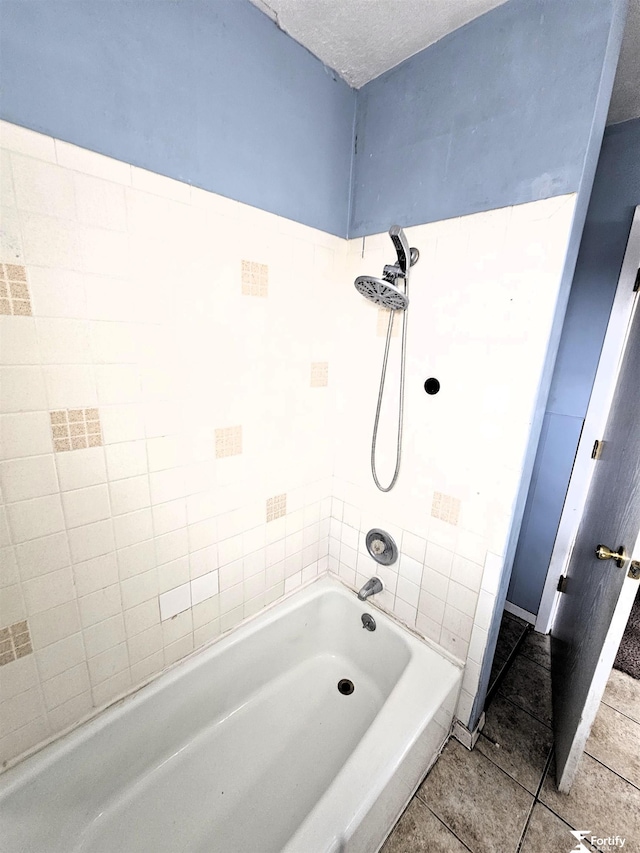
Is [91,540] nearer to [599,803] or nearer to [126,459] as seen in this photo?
[126,459]

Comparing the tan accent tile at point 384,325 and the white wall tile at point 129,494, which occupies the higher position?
the tan accent tile at point 384,325

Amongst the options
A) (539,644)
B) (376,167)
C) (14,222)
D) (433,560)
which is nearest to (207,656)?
(433,560)

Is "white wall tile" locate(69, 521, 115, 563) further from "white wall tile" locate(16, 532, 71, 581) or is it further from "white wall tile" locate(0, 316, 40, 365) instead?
"white wall tile" locate(0, 316, 40, 365)

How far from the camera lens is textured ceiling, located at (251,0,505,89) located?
0.96 m

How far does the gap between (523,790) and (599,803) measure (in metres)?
0.24

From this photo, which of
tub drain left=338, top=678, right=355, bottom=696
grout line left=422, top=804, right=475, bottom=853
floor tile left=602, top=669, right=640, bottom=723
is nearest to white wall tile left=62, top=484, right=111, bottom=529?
tub drain left=338, top=678, right=355, bottom=696

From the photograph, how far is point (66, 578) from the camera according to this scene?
92 cm

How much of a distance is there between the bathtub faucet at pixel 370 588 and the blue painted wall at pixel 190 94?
147cm

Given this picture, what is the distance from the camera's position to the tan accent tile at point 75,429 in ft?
2.78

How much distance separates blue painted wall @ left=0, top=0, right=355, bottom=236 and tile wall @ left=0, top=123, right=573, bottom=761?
0.07m

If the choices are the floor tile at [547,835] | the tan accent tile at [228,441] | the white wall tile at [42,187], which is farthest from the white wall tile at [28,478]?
the floor tile at [547,835]

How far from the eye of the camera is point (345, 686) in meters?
1.51

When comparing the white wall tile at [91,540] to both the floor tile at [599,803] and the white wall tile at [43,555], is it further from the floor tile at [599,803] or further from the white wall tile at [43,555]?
the floor tile at [599,803]

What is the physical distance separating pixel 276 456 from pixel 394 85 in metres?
1.38
